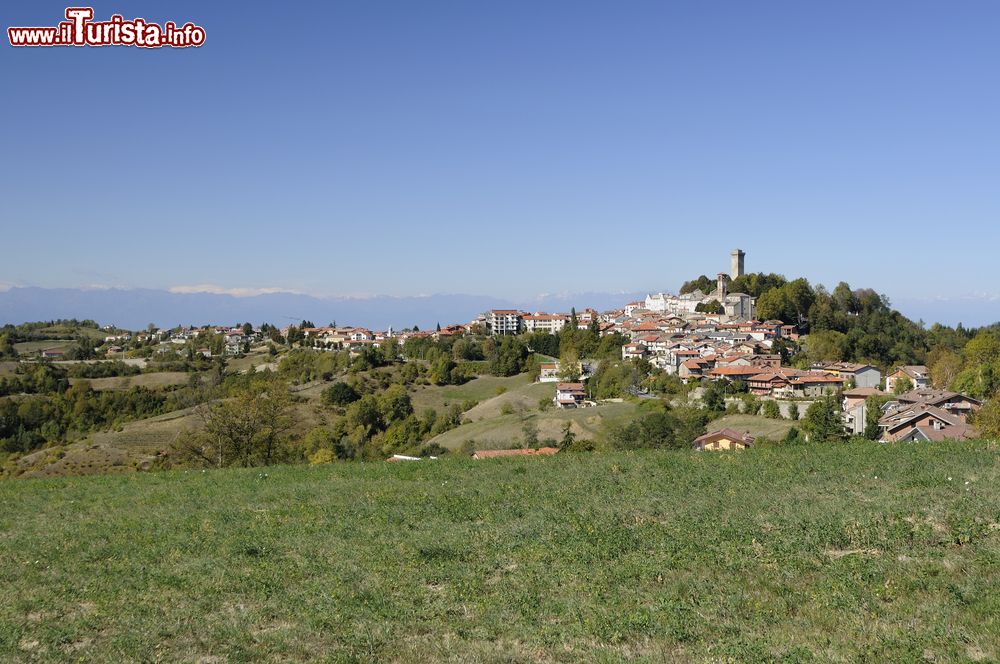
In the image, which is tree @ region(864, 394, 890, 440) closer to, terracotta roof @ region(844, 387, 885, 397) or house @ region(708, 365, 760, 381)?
terracotta roof @ region(844, 387, 885, 397)

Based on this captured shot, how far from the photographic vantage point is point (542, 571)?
980 centimetres

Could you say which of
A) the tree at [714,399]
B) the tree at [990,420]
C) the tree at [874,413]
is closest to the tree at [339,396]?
the tree at [714,399]

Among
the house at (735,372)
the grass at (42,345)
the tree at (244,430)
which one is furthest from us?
the grass at (42,345)

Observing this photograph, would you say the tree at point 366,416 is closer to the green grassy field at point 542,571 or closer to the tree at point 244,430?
the tree at point 244,430

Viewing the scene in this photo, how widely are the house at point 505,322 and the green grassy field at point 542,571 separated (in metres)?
146

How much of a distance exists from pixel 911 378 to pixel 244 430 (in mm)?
81654

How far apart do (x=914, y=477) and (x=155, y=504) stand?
14824 mm

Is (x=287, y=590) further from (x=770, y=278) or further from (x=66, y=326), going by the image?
(x=66, y=326)

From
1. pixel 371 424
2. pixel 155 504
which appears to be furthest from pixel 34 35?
pixel 371 424

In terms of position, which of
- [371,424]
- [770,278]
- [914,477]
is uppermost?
[770,278]

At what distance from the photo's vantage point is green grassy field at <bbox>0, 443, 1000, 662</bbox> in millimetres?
7711

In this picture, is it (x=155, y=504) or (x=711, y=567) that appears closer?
(x=711, y=567)

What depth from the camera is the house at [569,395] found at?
84.8 metres

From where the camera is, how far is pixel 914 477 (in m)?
13.9
